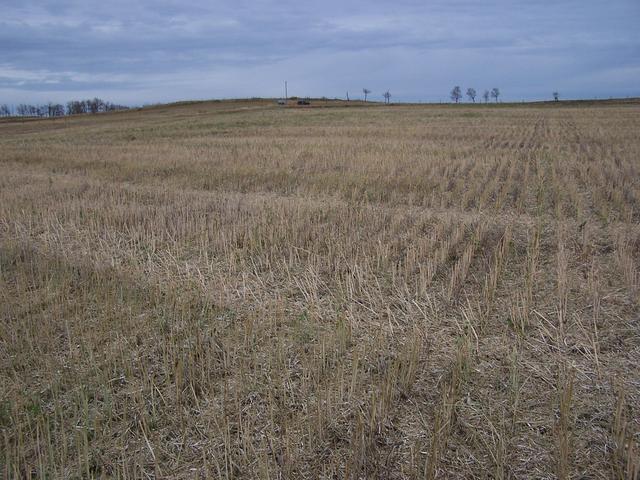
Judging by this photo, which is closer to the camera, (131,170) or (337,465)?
(337,465)

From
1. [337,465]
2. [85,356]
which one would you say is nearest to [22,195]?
[85,356]

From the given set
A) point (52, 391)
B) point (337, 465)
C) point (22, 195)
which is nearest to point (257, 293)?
point (52, 391)

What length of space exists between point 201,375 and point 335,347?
110 centimetres

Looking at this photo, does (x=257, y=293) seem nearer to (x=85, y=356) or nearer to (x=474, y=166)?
(x=85, y=356)

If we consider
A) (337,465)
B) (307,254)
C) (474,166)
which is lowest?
(337,465)

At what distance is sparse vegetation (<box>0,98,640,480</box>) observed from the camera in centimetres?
278

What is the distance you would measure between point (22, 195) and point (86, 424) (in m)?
9.74

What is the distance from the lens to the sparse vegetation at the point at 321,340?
2779mm

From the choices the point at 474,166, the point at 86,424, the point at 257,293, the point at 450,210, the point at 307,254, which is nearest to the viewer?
the point at 86,424

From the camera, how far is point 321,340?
4.00 m

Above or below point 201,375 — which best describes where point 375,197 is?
above

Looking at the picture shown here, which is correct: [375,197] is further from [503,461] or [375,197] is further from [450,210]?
[503,461]

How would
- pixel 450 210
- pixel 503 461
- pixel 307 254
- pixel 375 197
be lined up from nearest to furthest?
pixel 503 461 < pixel 307 254 < pixel 450 210 < pixel 375 197

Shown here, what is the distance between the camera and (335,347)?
388 centimetres
